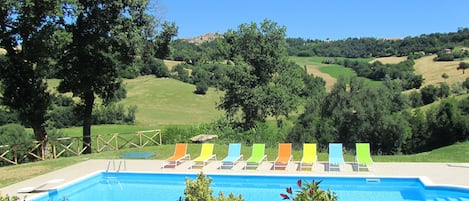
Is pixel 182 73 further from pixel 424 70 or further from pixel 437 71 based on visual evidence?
pixel 437 71

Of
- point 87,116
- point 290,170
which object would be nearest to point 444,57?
point 87,116

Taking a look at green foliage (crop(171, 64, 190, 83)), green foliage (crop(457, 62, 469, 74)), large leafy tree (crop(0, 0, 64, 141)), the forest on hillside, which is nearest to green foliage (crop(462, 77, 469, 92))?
the forest on hillside

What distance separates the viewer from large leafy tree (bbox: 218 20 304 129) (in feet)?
84.0

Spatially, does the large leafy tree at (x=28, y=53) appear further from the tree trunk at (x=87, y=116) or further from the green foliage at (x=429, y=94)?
the green foliage at (x=429, y=94)

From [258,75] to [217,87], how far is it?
2.98 metres

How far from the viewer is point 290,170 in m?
12.3

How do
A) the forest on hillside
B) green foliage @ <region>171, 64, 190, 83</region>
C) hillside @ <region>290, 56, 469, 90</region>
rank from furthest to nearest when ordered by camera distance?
green foliage @ <region>171, 64, 190, 83</region>, hillside @ <region>290, 56, 469, 90</region>, the forest on hillside

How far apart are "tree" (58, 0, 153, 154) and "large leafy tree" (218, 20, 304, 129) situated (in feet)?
30.4

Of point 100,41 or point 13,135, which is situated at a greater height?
point 100,41

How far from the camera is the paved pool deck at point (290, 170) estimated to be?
35.4 ft

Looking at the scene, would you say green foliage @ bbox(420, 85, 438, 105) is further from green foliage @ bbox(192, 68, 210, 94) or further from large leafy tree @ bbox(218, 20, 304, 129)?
large leafy tree @ bbox(218, 20, 304, 129)

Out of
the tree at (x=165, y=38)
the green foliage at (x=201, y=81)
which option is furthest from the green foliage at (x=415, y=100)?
the tree at (x=165, y=38)

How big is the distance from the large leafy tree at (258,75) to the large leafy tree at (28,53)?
40.4ft

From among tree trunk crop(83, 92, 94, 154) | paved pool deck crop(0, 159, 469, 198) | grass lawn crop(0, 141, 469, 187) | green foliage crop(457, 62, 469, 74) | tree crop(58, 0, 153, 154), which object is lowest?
paved pool deck crop(0, 159, 469, 198)
